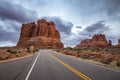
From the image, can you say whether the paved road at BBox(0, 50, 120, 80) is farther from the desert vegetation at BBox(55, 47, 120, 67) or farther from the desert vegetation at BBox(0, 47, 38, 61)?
the desert vegetation at BBox(0, 47, 38, 61)

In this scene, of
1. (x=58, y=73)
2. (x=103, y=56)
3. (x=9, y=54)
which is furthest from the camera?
(x=9, y=54)

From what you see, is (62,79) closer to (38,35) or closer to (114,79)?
(114,79)

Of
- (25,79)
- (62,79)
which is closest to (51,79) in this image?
(62,79)

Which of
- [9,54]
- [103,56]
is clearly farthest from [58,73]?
[9,54]

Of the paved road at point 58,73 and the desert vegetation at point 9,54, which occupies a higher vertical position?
the desert vegetation at point 9,54

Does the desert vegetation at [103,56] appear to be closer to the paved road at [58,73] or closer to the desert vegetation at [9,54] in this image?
the paved road at [58,73]

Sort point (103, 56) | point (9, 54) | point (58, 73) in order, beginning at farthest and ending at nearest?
1. point (9, 54)
2. point (103, 56)
3. point (58, 73)

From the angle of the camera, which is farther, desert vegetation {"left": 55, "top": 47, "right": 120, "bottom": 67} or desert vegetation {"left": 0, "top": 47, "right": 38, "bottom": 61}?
desert vegetation {"left": 0, "top": 47, "right": 38, "bottom": 61}

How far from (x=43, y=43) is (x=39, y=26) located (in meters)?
31.1

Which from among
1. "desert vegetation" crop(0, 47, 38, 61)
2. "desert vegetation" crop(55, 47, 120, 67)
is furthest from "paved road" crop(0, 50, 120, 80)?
"desert vegetation" crop(0, 47, 38, 61)

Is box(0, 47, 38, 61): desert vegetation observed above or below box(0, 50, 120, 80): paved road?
above

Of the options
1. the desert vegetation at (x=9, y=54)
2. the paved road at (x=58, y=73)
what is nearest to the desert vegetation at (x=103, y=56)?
the paved road at (x=58, y=73)

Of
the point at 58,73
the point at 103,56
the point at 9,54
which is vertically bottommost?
the point at 58,73

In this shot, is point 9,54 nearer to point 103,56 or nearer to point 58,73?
point 103,56
